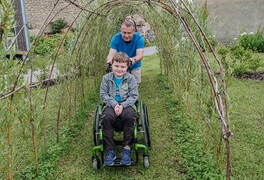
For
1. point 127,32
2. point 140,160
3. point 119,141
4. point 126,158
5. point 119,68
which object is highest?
point 127,32

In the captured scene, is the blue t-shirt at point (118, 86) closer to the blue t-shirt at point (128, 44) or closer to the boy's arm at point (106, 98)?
the boy's arm at point (106, 98)

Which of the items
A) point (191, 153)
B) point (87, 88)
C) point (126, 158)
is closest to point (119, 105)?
point (126, 158)

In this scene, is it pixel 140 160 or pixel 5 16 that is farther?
pixel 140 160

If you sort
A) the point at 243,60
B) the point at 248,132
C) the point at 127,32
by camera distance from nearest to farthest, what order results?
the point at 248,132
the point at 127,32
the point at 243,60

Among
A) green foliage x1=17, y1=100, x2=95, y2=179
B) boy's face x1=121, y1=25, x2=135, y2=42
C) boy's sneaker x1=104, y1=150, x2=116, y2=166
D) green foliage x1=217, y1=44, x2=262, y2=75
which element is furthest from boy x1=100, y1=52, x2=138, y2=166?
green foliage x1=217, y1=44, x2=262, y2=75

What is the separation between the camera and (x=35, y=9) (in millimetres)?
16422

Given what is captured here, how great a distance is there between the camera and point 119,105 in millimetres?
3195

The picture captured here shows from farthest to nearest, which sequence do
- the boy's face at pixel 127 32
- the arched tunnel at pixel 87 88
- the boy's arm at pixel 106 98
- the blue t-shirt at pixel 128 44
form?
the blue t-shirt at pixel 128 44
the boy's face at pixel 127 32
the boy's arm at pixel 106 98
the arched tunnel at pixel 87 88

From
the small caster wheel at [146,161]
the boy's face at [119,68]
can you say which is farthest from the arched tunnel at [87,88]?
the boy's face at [119,68]

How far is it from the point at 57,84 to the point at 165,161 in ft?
5.95

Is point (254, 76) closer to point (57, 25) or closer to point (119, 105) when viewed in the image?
point (119, 105)

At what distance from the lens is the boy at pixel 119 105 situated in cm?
307

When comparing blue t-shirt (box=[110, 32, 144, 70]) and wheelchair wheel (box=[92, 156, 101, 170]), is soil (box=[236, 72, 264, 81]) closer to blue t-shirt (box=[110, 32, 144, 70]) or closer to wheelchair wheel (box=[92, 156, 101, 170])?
blue t-shirt (box=[110, 32, 144, 70])

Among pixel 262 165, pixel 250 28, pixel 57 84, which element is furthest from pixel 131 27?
pixel 250 28
